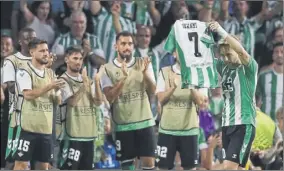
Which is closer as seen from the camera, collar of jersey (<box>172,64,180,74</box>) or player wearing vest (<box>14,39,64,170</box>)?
player wearing vest (<box>14,39,64,170</box>)

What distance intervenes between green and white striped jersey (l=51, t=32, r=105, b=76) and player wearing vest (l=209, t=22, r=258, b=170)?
2.27 metres

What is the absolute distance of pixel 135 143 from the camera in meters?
14.6

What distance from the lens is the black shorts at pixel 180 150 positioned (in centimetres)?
1463

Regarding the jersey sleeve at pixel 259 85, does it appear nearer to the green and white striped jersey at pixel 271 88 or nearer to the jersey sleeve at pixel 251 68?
the green and white striped jersey at pixel 271 88

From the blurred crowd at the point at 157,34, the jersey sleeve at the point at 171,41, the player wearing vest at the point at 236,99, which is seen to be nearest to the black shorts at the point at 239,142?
the player wearing vest at the point at 236,99

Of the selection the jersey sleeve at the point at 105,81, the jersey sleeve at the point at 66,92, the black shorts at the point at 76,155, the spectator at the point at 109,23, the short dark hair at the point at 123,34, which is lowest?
the black shorts at the point at 76,155

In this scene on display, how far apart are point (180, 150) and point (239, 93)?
1796 mm

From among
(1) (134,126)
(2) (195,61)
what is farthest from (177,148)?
(2) (195,61)

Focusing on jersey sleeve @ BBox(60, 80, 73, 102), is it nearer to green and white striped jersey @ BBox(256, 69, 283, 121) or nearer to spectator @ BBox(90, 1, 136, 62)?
spectator @ BBox(90, 1, 136, 62)

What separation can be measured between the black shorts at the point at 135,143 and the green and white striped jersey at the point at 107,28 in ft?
3.83

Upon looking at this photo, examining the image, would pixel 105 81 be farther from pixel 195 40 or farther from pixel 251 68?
pixel 251 68

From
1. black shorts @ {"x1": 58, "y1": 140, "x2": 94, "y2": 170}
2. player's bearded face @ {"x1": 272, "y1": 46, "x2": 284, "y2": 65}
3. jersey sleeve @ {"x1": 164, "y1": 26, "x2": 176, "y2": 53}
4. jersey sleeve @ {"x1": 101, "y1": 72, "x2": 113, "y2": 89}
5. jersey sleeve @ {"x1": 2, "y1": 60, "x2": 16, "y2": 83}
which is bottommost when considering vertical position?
black shorts @ {"x1": 58, "y1": 140, "x2": 94, "y2": 170}

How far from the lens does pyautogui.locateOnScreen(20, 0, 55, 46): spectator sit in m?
15.1

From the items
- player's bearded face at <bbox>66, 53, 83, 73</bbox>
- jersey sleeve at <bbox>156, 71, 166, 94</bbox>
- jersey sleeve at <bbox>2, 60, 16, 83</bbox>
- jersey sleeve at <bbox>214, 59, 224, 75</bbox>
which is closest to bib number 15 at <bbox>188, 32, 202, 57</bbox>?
jersey sleeve at <bbox>214, 59, 224, 75</bbox>
